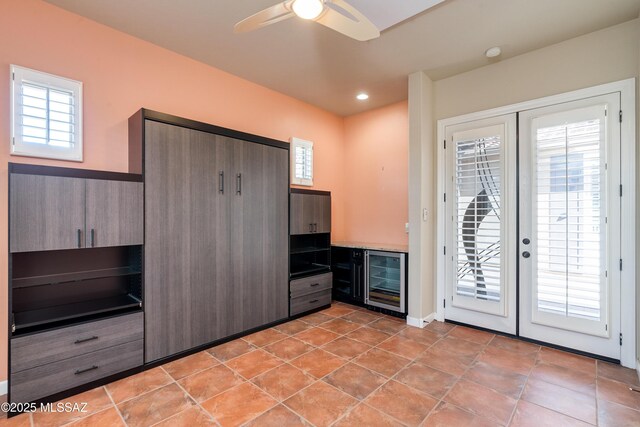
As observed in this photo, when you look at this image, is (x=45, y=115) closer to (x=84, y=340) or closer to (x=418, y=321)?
(x=84, y=340)

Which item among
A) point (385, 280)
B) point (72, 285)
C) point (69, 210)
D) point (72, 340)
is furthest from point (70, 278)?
point (385, 280)

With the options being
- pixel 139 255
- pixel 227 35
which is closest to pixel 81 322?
pixel 139 255

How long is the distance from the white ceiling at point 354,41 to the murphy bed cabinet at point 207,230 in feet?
2.73

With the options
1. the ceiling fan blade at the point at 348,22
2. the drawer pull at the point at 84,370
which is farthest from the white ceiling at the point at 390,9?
the drawer pull at the point at 84,370

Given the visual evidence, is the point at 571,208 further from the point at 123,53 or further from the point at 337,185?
the point at 123,53

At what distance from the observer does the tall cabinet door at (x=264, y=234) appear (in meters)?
3.30

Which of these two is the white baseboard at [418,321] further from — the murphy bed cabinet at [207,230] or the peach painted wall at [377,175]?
the murphy bed cabinet at [207,230]

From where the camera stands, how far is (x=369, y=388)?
2.31m

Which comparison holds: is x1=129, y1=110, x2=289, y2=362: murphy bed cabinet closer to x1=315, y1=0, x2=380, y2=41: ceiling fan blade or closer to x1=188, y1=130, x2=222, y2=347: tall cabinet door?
x1=188, y1=130, x2=222, y2=347: tall cabinet door

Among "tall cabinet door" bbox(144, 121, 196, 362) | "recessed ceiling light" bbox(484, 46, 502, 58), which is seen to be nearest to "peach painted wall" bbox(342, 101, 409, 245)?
"recessed ceiling light" bbox(484, 46, 502, 58)

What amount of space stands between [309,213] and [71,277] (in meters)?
2.52

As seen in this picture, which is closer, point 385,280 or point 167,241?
point 167,241

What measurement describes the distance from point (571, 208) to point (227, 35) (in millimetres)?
3632

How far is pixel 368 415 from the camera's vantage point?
200 cm
